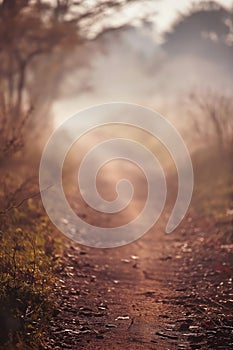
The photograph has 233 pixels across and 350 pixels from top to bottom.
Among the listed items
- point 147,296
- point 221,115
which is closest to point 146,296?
point 147,296

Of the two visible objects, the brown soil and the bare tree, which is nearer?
the brown soil

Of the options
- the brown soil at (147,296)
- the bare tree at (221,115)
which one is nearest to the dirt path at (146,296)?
the brown soil at (147,296)

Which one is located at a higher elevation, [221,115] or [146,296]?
[146,296]

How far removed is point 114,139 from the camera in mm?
35875

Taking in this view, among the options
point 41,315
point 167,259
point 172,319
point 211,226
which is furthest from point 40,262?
point 211,226

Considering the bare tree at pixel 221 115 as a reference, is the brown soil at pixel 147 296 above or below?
above

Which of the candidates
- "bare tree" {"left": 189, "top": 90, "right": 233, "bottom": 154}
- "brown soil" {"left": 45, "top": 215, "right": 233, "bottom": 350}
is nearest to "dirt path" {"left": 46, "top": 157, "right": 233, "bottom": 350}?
"brown soil" {"left": 45, "top": 215, "right": 233, "bottom": 350}

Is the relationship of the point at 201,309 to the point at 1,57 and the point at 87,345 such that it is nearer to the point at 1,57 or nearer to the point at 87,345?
the point at 87,345

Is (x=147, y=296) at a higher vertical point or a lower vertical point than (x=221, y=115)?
higher

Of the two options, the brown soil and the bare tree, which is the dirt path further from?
Answer: the bare tree

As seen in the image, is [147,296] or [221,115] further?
[221,115]

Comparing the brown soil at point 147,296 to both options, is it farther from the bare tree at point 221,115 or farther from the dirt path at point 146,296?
the bare tree at point 221,115

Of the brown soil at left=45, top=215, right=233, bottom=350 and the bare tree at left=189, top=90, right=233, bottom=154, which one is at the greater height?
the brown soil at left=45, top=215, right=233, bottom=350

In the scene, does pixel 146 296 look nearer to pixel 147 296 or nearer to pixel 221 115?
pixel 147 296
